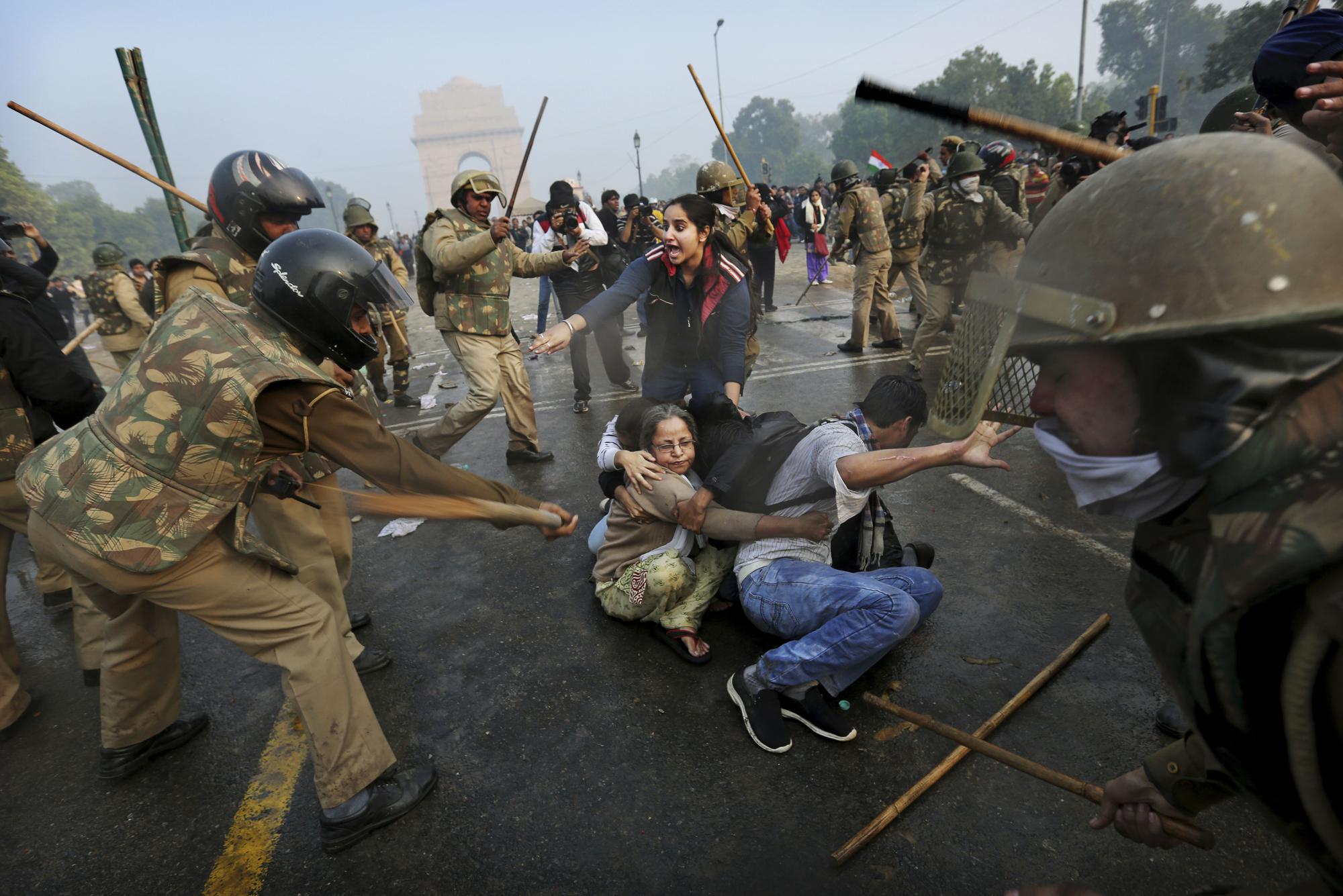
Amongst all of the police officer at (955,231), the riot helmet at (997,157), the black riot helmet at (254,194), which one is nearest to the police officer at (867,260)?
the police officer at (955,231)

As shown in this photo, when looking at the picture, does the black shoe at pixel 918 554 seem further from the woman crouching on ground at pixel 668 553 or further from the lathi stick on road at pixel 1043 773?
the lathi stick on road at pixel 1043 773

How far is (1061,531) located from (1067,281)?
10.8 ft

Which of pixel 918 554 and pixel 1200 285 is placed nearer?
pixel 1200 285

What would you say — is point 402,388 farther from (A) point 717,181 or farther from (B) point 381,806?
(B) point 381,806

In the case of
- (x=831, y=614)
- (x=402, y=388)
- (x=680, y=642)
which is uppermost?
(x=831, y=614)

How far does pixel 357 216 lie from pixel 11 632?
6.70m

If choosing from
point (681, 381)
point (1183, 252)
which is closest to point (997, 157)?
point (681, 381)

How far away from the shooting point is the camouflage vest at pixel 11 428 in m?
2.95

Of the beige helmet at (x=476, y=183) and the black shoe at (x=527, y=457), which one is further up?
the beige helmet at (x=476, y=183)

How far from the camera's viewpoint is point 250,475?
83.4 inches

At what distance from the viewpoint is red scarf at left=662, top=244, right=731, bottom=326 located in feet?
13.1

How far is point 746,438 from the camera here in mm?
2922

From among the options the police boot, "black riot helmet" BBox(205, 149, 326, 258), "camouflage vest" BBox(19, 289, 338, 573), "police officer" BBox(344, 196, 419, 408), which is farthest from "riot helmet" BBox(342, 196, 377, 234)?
"camouflage vest" BBox(19, 289, 338, 573)

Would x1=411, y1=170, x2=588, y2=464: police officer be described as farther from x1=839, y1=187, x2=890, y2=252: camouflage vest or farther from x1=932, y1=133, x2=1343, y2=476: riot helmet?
x1=932, y1=133, x2=1343, y2=476: riot helmet
